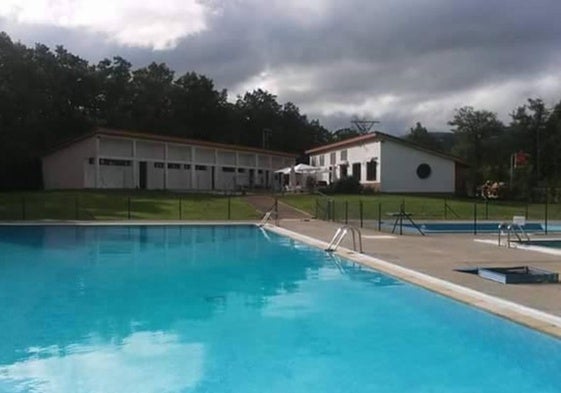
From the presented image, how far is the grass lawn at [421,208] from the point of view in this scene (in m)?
34.6

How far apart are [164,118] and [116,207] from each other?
29.2 m

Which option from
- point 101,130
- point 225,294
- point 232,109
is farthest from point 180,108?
point 225,294

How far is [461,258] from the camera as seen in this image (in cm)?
1602

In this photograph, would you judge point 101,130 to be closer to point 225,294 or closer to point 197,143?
point 197,143

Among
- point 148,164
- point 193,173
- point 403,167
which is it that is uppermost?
point 148,164

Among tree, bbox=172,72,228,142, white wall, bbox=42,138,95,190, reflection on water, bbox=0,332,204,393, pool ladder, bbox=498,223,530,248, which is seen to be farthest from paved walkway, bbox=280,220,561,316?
tree, bbox=172,72,228,142

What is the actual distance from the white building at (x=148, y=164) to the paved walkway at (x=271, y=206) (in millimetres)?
9971

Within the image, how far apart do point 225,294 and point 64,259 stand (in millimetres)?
7140

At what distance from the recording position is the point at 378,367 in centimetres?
767

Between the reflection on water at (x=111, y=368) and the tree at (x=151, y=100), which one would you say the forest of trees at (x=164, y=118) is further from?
the reflection on water at (x=111, y=368)

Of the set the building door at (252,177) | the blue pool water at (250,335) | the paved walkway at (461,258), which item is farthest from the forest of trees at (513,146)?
the blue pool water at (250,335)

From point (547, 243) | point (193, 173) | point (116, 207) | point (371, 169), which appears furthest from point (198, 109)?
point (547, 243)

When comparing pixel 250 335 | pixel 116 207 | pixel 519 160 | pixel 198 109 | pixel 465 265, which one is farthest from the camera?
pixel 198 109

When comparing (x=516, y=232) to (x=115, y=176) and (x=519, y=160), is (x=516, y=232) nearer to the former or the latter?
(x=115, y=176)
